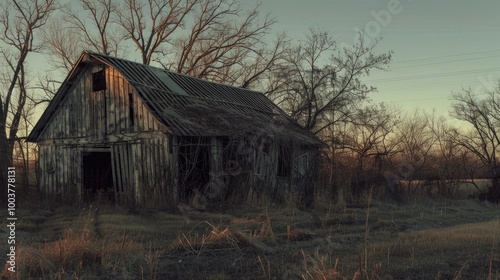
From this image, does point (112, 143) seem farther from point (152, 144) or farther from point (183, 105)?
point (183, 105)

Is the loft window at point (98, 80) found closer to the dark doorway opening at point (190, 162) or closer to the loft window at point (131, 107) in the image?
the loft window at point (131, 107)

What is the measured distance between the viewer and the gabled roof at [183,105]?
49.2 ft

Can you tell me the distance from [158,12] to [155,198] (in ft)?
88.0

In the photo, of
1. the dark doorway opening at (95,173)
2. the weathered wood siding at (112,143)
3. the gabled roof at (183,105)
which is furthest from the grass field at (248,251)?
the dark doorway opening at (95,173)

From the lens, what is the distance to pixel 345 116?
2683cm

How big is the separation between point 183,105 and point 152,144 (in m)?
2.22

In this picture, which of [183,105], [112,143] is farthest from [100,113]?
[183,105]

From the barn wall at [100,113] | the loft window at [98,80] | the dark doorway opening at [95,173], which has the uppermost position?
the loft window at [98,80]

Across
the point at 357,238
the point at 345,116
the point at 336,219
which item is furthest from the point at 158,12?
the point at 357,238

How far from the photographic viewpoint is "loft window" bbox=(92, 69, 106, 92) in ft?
54.0

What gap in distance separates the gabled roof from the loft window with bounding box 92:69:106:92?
0.49 m

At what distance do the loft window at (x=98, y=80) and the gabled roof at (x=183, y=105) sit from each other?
488mm

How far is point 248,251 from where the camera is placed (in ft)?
24.1

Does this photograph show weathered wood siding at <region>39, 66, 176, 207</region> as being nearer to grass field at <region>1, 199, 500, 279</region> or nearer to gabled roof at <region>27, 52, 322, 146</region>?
gabled roof at <region>27, 52, 322, 146</region>
